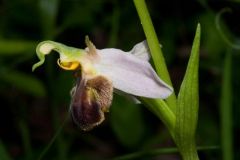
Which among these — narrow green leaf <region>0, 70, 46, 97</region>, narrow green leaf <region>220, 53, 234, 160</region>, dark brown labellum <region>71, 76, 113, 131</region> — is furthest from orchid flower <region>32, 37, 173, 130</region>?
narrow green leaf <region>0, 70, 46, 97</region>

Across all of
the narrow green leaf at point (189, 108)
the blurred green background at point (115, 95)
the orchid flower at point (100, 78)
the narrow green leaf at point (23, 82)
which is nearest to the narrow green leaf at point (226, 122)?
the blurred green background at point (115, 95)

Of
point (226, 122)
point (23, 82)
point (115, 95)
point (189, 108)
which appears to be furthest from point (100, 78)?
point (23, 82)

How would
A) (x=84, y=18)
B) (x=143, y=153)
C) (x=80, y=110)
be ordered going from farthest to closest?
(x=84, y=18) < (x=143, y=153) < (x=80, y=110)

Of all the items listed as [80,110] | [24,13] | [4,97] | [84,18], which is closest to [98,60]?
[80,110]

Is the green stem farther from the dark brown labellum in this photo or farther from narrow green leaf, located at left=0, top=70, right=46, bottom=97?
narrow green leaf, located at left=0, top=70, right=46, bottom=97

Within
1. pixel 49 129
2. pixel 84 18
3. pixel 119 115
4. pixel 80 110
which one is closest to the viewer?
pixel 80 110

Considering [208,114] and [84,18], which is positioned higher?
[84,18]

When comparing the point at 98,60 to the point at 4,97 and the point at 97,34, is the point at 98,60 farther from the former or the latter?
the point at 97,34

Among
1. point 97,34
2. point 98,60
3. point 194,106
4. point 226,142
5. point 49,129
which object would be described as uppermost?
point 98,60
